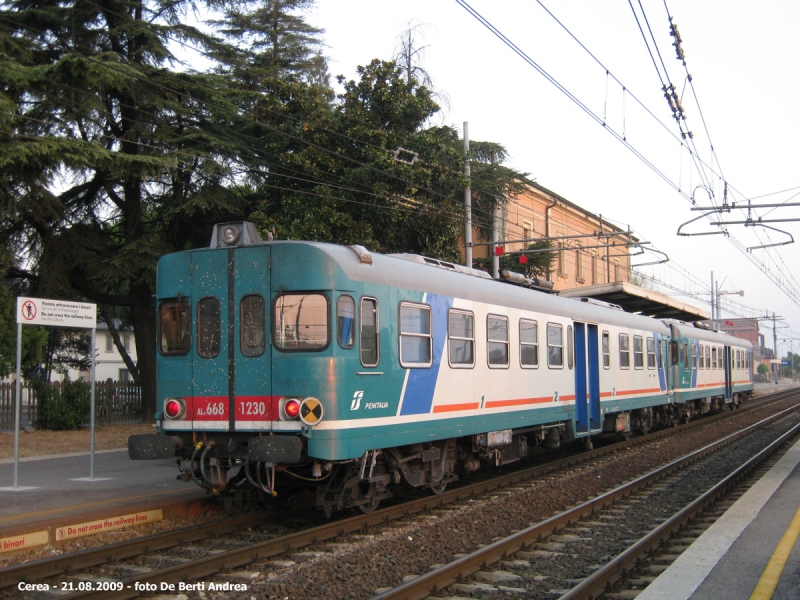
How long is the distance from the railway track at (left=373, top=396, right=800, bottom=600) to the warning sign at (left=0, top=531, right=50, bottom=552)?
382cm

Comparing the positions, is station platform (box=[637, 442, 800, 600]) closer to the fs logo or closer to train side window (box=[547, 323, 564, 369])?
the fs logo

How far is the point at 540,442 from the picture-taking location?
14.9m

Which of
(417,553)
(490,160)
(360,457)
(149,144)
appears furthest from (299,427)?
(490,160)

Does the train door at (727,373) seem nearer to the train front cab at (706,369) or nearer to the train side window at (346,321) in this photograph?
the train front cab at (706,369)

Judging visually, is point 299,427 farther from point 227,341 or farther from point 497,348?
point 497,348

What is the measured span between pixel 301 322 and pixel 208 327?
1.26 m

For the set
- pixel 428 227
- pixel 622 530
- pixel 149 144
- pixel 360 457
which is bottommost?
pixel 622 530

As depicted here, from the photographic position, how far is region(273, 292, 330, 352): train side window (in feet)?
28.3

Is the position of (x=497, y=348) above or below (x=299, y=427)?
above

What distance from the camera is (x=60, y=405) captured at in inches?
824

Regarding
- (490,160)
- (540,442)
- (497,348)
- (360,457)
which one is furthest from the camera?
(490,160)

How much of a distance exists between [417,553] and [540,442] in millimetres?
7322

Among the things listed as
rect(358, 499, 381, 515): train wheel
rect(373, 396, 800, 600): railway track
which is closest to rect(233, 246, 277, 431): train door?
rect(358, 499, 381, 515): train wheel

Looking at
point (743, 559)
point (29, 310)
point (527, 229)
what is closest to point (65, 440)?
point (29, 310)
